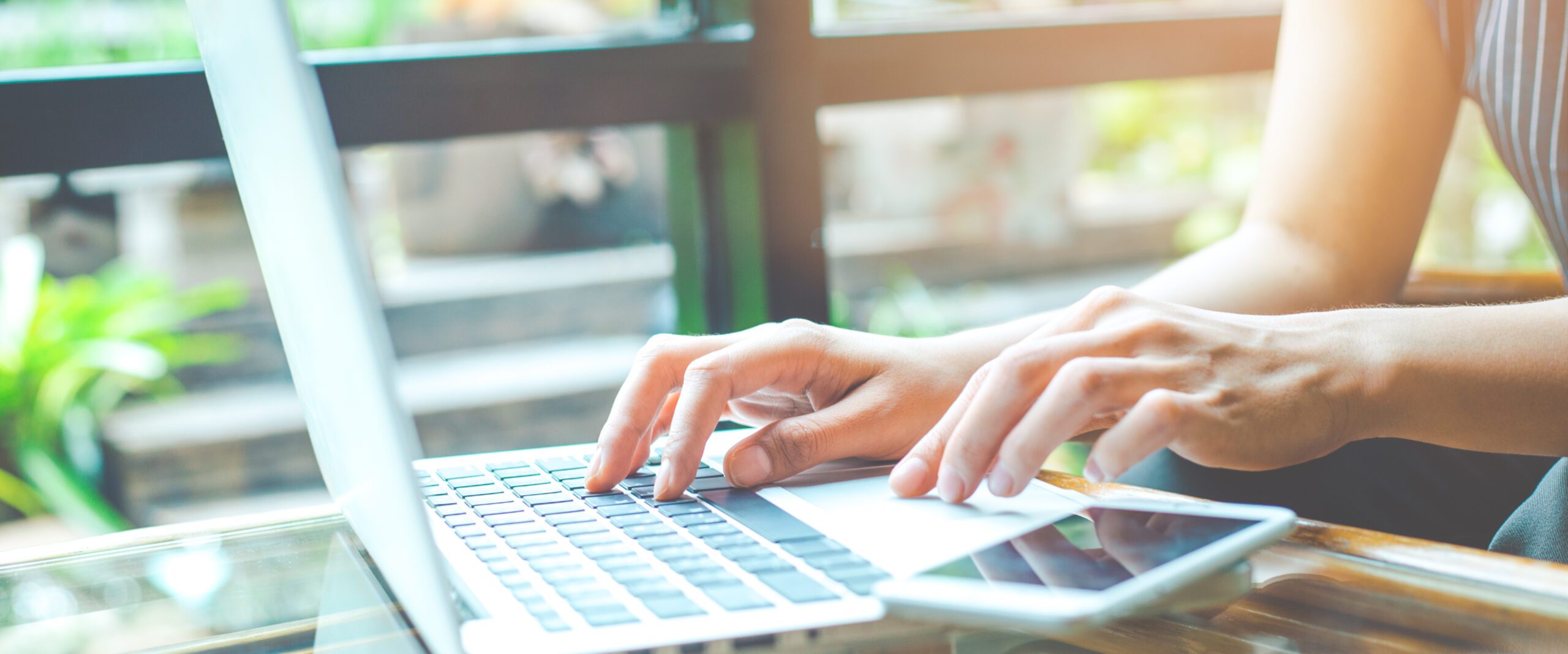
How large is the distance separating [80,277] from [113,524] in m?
0.50

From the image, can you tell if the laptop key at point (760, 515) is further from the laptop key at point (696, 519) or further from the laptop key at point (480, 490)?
the laptop key at point (480, 490)

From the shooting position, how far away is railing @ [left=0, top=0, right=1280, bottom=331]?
0.87 meters

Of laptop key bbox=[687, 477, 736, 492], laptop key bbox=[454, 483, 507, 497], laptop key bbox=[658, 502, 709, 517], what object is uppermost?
laptop key bbox=[454, 483, 507, 497]

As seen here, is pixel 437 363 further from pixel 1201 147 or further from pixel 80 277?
pixel 1201 147

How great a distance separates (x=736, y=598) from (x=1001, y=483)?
0.43 ft

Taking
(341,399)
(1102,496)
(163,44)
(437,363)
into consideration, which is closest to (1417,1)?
(1102,496)

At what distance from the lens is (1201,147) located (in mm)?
3164

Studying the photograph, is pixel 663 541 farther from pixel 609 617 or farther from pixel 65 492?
pixel 65 492

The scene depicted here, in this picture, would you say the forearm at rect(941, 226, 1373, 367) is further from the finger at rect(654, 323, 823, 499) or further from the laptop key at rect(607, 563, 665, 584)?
the laptop key at rect(607, 563, 665, 584)

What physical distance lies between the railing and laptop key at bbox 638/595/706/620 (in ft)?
2.33

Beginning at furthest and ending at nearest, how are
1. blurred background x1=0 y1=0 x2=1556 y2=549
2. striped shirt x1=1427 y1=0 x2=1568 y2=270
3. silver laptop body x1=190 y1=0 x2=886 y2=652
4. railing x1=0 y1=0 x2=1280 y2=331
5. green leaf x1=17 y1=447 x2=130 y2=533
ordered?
green leaf x1=17 y1=447 x2=130 y2=533 < blurred background x1=0 y1=0 x2=1556 y2=549 < railing x1=0 y1=0 x2=1280 y2=331 < striped shirt x1=1427 y1=0 x2=1568 y2=270 < silver laptop body x1=190 y1=0 x2=886 y2=652

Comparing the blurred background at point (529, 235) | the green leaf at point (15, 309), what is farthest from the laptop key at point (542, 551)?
the green leaf at point (15, 309)

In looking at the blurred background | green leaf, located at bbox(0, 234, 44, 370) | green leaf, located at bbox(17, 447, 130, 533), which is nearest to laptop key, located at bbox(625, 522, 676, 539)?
the blurred background

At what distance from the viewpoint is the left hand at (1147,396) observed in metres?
0.43
